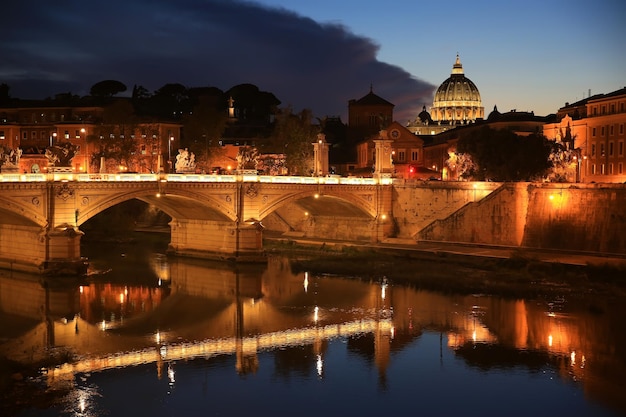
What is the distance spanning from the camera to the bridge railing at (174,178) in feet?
121

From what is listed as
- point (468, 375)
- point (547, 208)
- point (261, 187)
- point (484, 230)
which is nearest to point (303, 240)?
point (261, 187)

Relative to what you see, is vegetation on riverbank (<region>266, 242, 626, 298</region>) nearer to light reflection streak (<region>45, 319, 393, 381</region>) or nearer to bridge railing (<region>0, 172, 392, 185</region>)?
bridge railing (<region>0, 172, 392, 185</region>)

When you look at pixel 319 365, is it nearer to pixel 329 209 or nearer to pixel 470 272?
pixel 470 272

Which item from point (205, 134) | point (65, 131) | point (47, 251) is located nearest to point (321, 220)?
point (205, 134)

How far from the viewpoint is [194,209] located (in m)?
45.0

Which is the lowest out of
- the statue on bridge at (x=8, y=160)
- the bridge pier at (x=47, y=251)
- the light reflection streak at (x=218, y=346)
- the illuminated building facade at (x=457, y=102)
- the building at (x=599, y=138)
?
the light reflection streak at (x=218, y=346)

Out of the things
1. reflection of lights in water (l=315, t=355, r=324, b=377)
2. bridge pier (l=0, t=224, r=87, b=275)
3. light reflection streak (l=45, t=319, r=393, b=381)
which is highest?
bridge pier (l=0, t=224, r=87, b=275)

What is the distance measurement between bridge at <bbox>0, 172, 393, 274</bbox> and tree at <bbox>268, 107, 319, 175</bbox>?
610 cm

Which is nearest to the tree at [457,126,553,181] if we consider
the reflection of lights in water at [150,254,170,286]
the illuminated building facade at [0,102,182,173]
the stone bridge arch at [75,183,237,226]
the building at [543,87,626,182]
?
the building at [543,87,626,182]

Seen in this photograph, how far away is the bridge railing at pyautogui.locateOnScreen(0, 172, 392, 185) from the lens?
3694 centimetres

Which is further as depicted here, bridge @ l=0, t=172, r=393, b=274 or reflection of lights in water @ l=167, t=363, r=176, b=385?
bridge @ l=0, t=172, r=393, b=274

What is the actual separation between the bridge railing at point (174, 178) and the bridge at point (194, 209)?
0.15ft

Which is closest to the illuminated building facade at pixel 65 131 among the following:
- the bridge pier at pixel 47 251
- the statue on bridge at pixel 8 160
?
the statue on bridge at pixel 8 160

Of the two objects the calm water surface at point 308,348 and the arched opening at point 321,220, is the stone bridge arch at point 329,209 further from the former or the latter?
the calm water surface at point 308,348
